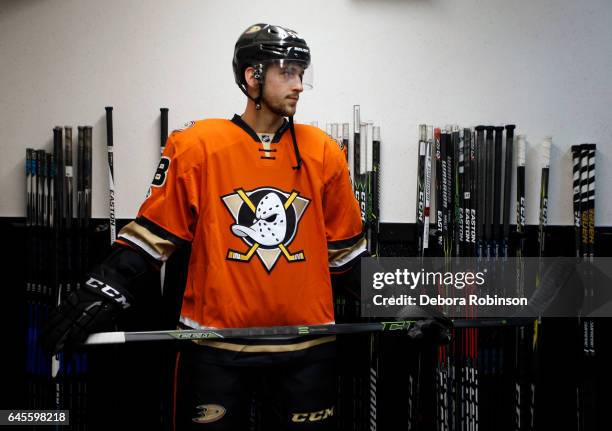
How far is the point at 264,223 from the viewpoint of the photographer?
1.78 meters

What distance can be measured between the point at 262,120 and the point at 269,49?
238 mm

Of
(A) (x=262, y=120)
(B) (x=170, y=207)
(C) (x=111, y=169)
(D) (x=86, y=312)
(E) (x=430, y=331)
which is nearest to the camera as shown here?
(D) (x=86, y=312)

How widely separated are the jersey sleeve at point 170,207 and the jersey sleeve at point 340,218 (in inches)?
18.9

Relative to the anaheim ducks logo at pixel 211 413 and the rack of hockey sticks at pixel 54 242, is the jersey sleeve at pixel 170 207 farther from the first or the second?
the rack of hockey sticks at pixel 54 242

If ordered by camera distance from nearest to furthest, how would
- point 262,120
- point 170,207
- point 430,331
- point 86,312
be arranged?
point 86,312, point 170,207, point 262,120, point 430,331

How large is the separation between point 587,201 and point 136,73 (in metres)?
2.37

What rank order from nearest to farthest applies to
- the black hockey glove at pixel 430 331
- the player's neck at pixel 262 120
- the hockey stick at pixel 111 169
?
the player's neck at pixel 262 120
the black hockey glove at pixel 430 331
the hockey stick at pixel 111 169

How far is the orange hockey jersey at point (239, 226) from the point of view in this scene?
1.75 meters

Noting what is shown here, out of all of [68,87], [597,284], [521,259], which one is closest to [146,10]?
[68,87]

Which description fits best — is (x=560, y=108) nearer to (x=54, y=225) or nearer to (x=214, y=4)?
(x=214, y=4)

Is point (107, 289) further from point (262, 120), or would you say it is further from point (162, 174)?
point (262, 120)

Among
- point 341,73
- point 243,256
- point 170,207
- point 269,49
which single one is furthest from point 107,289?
point 341,73

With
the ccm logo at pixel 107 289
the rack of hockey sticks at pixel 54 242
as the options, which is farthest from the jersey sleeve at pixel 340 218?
the rack of hockey sticks at pixel 54 242

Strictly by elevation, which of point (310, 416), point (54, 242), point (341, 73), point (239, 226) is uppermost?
point (341, 73)
